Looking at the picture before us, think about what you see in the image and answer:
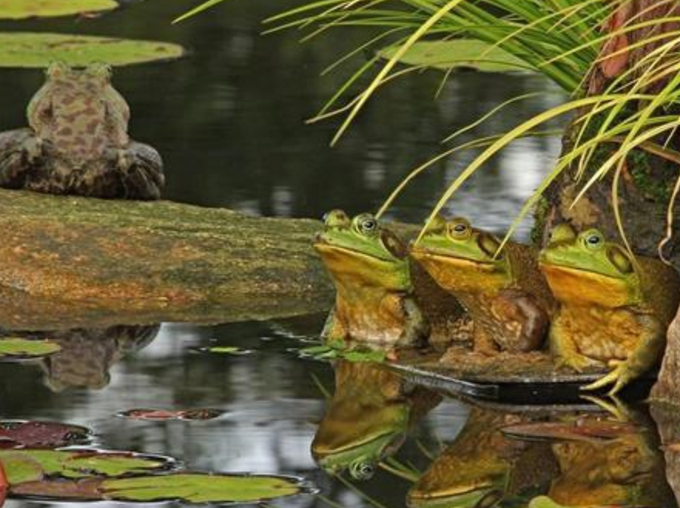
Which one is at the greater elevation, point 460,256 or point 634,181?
point 634,181

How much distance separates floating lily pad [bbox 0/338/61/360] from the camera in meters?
7.24

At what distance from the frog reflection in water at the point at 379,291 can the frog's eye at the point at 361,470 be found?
1249mm

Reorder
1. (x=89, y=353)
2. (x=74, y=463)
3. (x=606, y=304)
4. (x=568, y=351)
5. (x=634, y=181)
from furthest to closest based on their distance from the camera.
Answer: (x=89, y=353)
(x=634, y=181)
(x=568, y=351)
(x=606, y=304)
(x=74, y=463)

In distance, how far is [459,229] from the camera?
697cm

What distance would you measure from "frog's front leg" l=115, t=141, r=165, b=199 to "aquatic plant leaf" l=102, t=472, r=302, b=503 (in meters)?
3.55

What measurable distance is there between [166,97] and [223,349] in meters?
5.58

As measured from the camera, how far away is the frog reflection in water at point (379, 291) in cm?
725

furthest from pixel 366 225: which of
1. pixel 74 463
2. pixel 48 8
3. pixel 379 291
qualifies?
pixel 48 8

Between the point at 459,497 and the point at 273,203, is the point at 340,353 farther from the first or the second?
the point at 273,203

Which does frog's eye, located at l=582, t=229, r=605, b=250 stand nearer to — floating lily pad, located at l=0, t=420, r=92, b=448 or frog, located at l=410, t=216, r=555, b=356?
frog, located at l=410, t=216, r=555, b=356

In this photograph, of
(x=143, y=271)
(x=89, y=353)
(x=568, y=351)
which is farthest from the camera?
(x=143, y=271)

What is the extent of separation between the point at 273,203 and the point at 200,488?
14.4ft

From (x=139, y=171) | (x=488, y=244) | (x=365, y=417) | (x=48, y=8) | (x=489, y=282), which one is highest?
(x=488, y=244)

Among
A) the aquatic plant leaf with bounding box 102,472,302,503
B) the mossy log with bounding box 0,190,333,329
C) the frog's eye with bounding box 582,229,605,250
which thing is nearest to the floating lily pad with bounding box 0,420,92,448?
the aquatic plant leaf with bounding box 102,472,302,503
